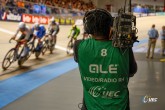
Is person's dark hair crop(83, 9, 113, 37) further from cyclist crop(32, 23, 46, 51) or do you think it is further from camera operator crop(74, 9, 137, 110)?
cyclist crop(32, 23, 46, 51)

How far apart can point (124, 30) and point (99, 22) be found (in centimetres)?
28

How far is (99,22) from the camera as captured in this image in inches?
91.7

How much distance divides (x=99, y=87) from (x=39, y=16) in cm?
2412

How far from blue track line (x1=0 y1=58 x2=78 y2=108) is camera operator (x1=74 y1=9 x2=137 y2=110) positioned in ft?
18.0

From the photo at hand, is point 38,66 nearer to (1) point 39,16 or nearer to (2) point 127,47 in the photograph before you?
(2) point 127,47

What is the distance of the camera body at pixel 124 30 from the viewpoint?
2.11m

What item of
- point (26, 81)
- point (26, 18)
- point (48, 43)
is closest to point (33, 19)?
point (26, 18)

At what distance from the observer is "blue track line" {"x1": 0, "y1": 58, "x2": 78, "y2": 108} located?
8.47 meters

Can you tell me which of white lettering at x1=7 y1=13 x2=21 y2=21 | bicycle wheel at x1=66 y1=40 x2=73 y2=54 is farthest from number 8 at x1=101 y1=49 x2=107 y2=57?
white lettering at x1=7 y1=13 x2=21 y2=21

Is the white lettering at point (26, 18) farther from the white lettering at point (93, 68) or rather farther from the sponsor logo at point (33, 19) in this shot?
the white lettering at point (93, 68)

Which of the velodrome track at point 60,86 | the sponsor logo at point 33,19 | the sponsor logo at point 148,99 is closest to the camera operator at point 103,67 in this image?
the velodrome track at point 60,86

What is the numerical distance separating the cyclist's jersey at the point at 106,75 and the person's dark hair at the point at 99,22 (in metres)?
0.08

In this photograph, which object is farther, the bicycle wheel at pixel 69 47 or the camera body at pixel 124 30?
the bicycle wheel at pixel 69 47

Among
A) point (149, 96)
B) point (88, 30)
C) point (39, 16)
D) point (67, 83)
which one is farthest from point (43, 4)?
point (88, 30)
